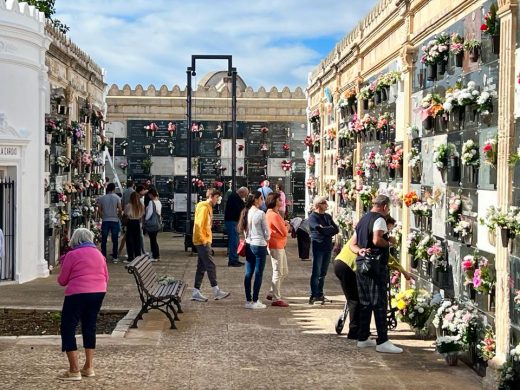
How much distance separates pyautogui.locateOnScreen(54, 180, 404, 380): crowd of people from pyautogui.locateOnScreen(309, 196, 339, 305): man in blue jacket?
1cm

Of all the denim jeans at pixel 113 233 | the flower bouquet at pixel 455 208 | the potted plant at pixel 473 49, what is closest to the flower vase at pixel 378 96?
the flower bouquet at pixel 455 208

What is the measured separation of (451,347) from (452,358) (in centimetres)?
18

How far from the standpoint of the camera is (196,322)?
11.3 m

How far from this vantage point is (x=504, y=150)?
25.5ft

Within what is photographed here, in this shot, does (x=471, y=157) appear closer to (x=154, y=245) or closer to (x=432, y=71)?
(x=432, y=71)

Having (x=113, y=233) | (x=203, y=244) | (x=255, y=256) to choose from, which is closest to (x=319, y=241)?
(x=255, y=256)

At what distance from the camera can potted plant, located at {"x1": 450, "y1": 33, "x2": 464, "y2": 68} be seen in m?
9.24

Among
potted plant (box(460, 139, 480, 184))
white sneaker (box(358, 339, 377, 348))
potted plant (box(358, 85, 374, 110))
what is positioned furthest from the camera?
potted plant (box(358, 85, 374, 110))

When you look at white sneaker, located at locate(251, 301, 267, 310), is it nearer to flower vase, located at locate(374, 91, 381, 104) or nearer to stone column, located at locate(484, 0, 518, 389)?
flower vase, located at locate(374, 91, 381, 104)

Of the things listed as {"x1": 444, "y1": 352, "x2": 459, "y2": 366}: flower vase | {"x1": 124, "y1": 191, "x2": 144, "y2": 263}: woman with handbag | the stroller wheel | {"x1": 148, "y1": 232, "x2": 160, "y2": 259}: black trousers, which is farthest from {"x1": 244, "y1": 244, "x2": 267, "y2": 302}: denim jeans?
{"x1": 148, "y1": 232, "x2": 160, "y2": 259}: black trousers

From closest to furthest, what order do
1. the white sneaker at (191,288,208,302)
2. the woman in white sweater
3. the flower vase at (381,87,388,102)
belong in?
the woman in white sweater
the white sneaker at (191,288,208,302)
the flower vase at (381,87,388,102)

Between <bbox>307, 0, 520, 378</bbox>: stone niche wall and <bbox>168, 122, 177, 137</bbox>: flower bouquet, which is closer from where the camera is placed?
<bbox>307, 0, 520, 378</bbox>: stone niche wall

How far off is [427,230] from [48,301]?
5.10m

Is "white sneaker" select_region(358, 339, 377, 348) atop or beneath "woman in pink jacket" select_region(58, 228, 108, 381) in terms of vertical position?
beneath
